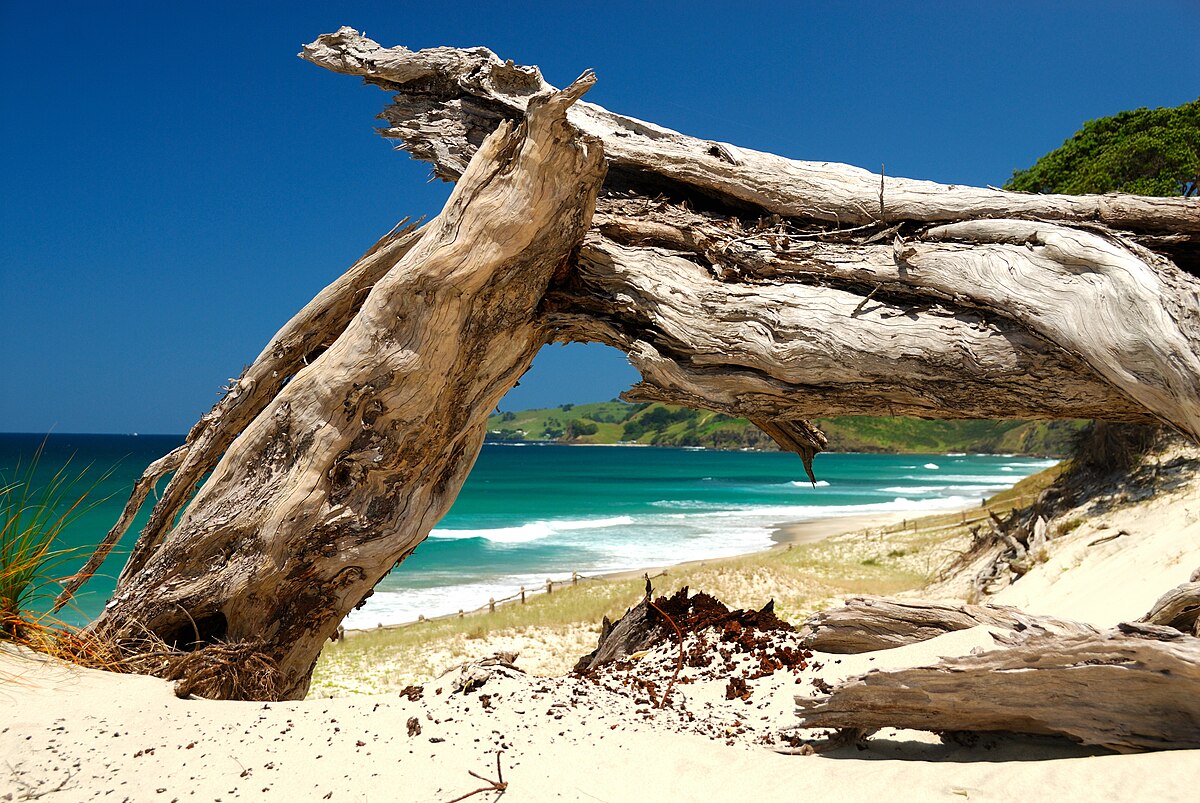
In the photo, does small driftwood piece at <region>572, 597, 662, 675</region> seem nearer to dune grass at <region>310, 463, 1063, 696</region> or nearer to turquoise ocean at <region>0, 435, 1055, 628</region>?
turquoise ocean at <region>0, 435, 1055, 628</region>

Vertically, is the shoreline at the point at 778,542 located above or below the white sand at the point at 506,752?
below

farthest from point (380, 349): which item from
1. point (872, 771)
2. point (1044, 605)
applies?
point (1044, 605)

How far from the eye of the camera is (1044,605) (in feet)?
27.5

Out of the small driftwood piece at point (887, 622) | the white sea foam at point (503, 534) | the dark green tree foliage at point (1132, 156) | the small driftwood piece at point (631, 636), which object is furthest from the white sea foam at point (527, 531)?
the small driftwood piece at point (887, 622)

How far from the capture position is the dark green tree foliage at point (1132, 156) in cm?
1584

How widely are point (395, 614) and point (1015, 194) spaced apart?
18.2 m

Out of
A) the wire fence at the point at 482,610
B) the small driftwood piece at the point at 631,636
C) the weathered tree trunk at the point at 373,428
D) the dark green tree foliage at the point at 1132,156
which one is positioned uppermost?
the dark green tree foliage at the point at 1132,156

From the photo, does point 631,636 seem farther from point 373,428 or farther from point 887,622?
point 373,428

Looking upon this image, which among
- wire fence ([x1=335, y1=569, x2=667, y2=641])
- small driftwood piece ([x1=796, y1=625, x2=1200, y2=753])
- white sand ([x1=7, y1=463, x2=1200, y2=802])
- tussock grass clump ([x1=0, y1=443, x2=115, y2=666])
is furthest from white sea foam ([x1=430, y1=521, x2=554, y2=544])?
small driftwood piece ([x1=796, y1=625, x2=1200, y2=753])

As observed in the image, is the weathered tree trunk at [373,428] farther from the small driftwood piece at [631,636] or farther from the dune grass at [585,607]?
the dune grass at [585,607]

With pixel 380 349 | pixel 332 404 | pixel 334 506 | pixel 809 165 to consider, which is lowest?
pixel 334 506

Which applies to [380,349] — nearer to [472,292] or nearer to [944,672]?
[472,292]

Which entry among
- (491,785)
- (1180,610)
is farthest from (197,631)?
(1180,610)

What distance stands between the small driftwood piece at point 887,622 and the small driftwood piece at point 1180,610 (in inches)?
27.4
